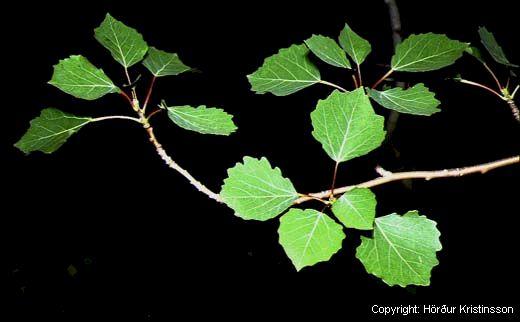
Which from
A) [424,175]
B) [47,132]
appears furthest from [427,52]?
[47,132]

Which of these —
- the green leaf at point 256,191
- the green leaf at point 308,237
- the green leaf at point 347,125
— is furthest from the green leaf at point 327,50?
the green leaf at point 308,237

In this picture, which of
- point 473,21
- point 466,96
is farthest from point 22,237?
point 473,21

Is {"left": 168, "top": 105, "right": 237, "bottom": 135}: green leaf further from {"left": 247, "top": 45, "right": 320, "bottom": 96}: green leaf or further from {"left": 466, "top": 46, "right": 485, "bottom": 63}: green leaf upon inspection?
{"left": 466, "top": 46, "right": 485, "bottom": 63}: green leaf

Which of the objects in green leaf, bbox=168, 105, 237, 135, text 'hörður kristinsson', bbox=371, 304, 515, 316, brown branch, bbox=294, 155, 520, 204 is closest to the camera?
brown branch, bbox=294, 155, 520, 204

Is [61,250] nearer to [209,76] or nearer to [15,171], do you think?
[15,171]

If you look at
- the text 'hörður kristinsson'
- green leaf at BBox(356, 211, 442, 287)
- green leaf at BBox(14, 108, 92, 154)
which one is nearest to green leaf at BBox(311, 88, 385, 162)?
green leaf at BBox(356, 211, 442, 287)

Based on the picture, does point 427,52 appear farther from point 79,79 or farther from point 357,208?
point 79,79

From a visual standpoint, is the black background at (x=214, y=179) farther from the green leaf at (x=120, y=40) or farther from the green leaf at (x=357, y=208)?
the green leaf at (x=357, y=208)

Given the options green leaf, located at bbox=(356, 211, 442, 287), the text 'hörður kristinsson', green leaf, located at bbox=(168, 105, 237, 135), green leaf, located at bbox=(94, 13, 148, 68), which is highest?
green leaf, located at bbox=(94, 13, 148, 68)
